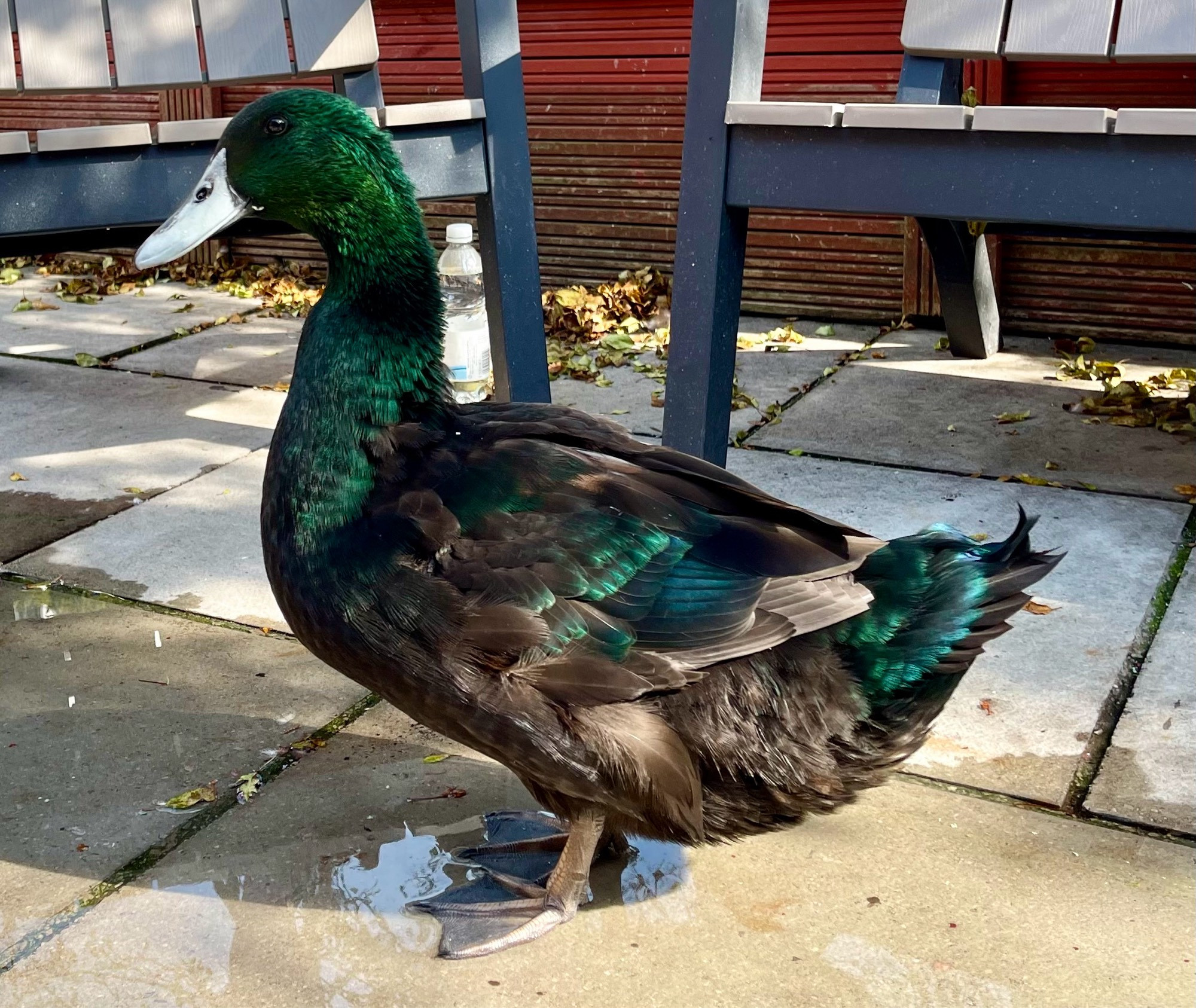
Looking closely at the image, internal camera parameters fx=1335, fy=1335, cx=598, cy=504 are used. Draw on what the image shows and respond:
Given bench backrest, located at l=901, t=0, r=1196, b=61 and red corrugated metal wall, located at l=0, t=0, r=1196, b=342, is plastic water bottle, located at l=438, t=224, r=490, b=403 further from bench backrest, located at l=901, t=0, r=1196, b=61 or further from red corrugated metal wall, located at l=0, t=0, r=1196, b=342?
bench backrest, located at l=901, t=0, r=1196, b=61

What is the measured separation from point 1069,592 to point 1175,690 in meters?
0.49

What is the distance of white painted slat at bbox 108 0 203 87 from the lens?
13.4ft

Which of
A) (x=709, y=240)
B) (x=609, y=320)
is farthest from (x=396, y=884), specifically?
(x=609, y=320)

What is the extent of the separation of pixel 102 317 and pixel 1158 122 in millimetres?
4884

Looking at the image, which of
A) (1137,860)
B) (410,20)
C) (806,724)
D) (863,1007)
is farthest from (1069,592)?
(410,20)

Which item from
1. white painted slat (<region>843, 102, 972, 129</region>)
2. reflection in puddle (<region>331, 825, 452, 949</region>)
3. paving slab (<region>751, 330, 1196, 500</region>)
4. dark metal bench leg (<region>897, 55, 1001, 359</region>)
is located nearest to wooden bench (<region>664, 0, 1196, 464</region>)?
white painted slat (<region>843, 102, 972, 129</region>)

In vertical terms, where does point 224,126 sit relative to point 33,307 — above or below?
above

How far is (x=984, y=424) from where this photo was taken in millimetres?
4445

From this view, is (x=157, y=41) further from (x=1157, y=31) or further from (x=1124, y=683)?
(x=1124, y=683)

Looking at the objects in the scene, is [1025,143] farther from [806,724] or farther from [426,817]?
[426,817]

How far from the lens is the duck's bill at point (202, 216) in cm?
243

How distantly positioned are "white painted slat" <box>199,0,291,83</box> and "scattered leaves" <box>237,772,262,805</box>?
244 cm

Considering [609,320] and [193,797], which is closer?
[193,797]

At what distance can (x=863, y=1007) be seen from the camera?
1927 millimetres
